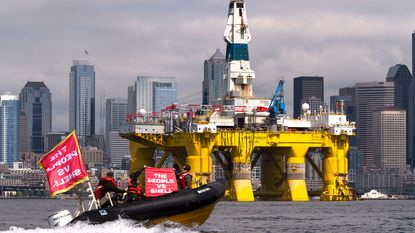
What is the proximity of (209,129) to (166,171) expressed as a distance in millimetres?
60788

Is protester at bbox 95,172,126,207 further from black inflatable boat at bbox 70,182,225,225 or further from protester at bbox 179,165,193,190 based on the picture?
A: protester at bbox 179,165,193,190

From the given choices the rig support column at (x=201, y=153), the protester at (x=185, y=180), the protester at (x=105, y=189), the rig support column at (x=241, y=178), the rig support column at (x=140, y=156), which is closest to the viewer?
the protester at (x=105, y=189)

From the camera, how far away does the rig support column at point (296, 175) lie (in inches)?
4651

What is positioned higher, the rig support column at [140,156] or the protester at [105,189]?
the rig support column at [140,156]

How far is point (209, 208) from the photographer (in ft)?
178

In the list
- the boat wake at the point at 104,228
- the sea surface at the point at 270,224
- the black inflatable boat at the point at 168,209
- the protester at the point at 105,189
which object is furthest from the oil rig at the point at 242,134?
the boat wake at the point at 104,228

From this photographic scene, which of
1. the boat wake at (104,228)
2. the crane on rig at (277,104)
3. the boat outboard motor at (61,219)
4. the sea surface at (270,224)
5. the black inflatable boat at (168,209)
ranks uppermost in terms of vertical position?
the crane on rig at (277,104)

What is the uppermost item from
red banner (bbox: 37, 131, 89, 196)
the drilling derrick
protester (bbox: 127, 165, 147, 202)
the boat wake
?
the drilling derrick

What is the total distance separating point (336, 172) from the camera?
12175 centimetres

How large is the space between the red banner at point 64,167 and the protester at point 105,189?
126cm

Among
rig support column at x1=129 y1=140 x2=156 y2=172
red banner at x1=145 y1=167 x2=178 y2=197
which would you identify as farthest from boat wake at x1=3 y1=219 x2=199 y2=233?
rig support column at x1=129 y1=140 x2=156 y2=172

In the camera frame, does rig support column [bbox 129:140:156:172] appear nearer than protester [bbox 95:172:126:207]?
No

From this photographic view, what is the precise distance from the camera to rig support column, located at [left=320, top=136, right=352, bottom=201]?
121 metres

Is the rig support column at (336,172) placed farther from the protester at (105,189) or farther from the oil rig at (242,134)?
the protester at (105,189)
